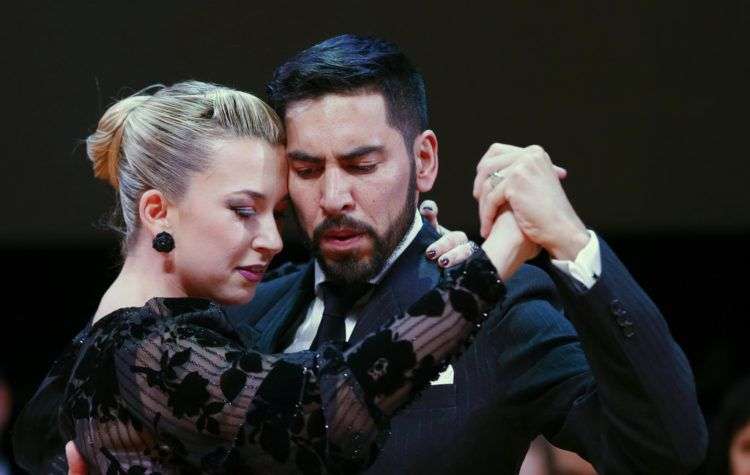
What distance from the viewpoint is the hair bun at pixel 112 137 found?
2459 mm

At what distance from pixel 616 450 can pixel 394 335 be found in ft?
1.38

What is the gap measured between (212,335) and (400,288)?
1.55 feet

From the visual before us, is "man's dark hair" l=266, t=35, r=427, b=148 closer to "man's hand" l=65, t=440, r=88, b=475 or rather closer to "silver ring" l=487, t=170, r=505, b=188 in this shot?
"silver ring" l=487, t=170, r=505, b=188

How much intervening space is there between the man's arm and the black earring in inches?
21.1

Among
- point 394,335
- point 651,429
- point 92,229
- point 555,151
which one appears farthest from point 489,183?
point 92,229

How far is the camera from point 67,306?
4.70 meters

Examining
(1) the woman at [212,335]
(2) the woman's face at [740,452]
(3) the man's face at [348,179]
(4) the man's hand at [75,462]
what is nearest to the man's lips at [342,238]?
(3) the man's face at [348,179]

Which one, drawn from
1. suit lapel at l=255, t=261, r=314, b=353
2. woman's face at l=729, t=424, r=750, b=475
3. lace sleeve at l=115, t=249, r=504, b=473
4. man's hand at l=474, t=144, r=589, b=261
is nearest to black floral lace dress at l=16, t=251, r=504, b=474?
lace sleeve at l=115, t=249, r=504, b=473

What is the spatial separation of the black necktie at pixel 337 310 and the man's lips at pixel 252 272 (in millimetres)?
238

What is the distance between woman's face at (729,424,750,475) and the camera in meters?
3.09

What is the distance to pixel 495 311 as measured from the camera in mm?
2523

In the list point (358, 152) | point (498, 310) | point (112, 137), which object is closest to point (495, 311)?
point (498, 310)

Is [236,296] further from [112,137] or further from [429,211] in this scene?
[429,211]

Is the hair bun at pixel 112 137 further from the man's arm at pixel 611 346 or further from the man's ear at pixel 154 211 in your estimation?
the man's arm at pixel 611 346
